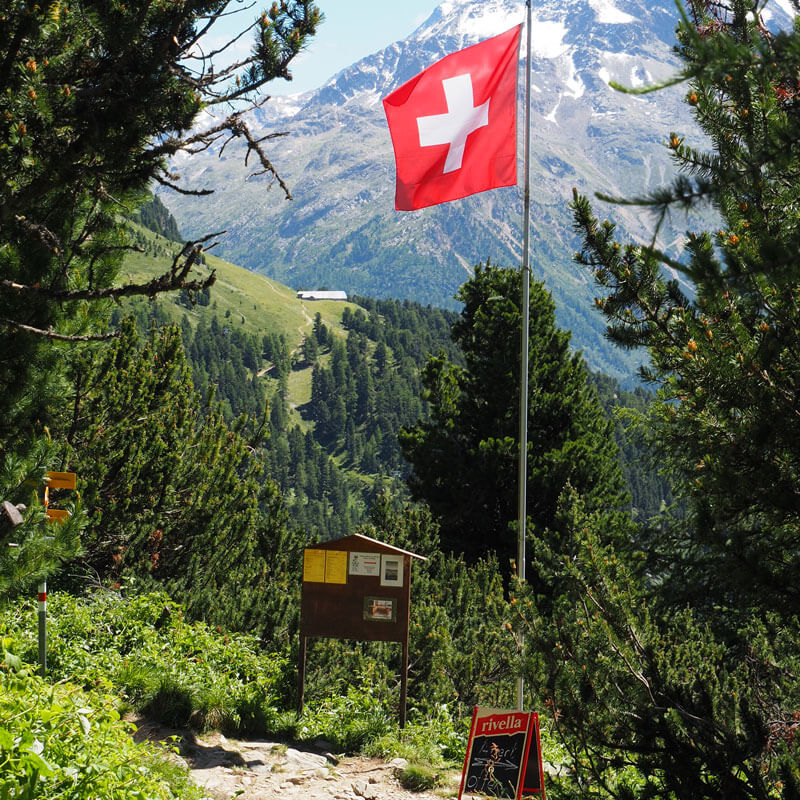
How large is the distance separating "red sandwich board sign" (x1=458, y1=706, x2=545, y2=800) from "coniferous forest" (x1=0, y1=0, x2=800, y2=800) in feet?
0.70

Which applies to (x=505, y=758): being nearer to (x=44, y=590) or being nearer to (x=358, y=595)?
(x=358, y=595)

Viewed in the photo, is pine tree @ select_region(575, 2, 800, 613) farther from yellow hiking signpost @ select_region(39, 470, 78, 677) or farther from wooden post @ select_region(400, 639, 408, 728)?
yellow hiking signpost @ select_region(39, 470, 78, 677)

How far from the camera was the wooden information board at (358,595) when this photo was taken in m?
8.70

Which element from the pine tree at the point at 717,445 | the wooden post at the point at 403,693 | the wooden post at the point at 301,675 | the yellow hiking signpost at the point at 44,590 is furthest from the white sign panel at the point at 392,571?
the pine tree at the point at 717,445

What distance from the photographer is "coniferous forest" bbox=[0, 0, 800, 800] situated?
3654mm

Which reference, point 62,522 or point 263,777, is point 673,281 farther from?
point 263,777

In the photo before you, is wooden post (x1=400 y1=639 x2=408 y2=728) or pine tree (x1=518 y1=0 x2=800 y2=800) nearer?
pine tree (x1=518 y1=0 x2=800 y2=800)

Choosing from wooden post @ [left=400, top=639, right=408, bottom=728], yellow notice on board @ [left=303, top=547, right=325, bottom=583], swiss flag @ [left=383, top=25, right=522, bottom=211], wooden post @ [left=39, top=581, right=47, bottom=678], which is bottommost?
wooden post @ [left=400, top=639, right=408, bottom=728]

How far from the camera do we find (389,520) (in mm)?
13234

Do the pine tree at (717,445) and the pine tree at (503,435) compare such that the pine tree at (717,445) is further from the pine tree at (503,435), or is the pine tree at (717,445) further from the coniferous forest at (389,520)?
the pine tree at (503,435)

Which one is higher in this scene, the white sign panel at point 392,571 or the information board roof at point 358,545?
the information board roof at point 358,545

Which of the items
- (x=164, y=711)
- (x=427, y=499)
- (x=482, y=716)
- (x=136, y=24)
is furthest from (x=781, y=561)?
(x=427, y=499)

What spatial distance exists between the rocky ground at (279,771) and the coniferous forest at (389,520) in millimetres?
253

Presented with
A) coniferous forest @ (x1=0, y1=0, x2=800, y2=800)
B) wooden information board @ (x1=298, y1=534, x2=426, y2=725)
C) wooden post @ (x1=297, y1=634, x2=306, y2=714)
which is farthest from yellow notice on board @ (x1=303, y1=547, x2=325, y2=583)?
coniferous forest @ (x1=0, y1=0, x2=800, y2=800)
